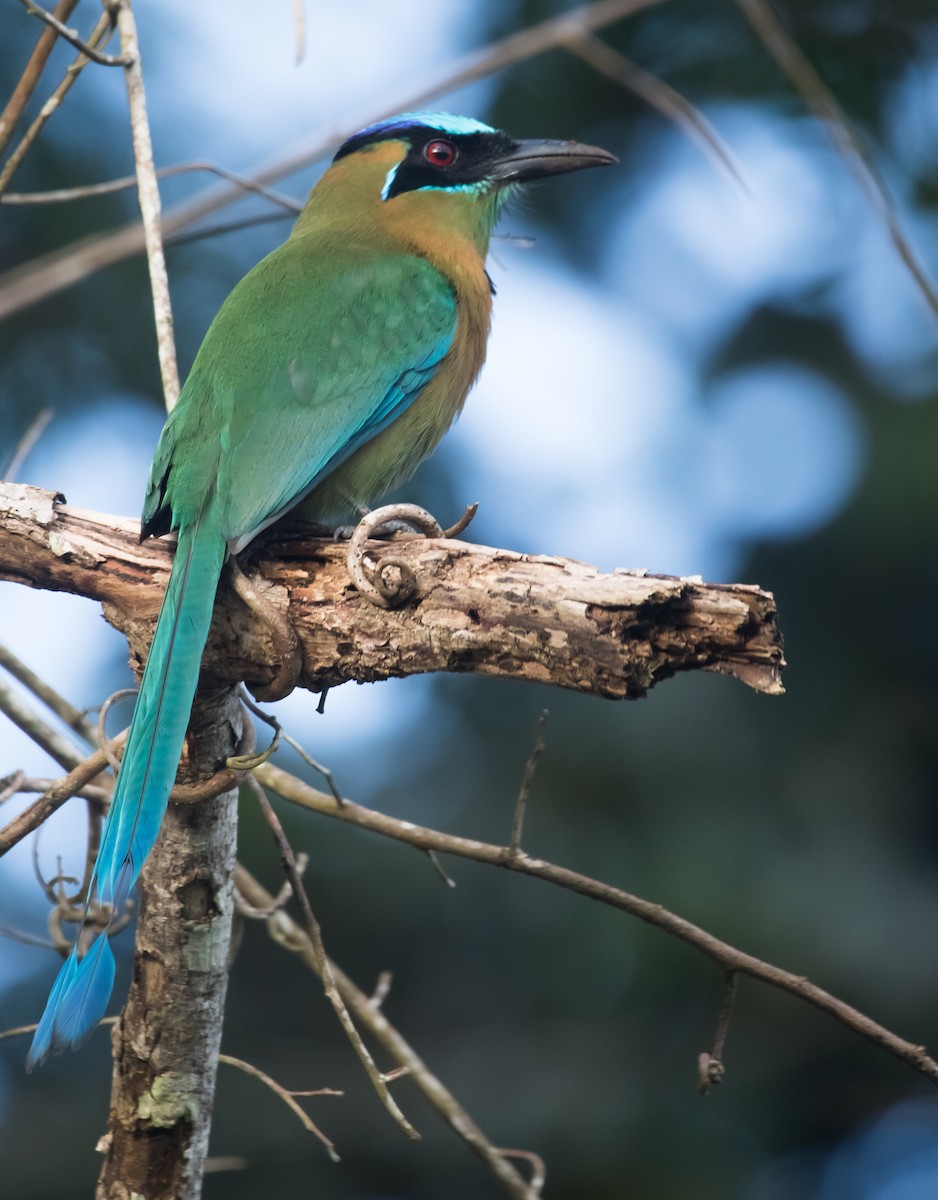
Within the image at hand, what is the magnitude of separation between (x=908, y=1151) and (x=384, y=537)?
4200 mm

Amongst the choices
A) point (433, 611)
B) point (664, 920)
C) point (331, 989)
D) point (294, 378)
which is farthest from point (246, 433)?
point (664, 920)

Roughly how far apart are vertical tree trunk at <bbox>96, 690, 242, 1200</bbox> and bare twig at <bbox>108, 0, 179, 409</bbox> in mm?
885

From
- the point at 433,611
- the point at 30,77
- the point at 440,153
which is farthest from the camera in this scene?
the point at 440,153

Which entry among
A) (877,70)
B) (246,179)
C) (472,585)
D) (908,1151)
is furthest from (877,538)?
(472,585)

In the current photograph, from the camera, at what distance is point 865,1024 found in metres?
2.10

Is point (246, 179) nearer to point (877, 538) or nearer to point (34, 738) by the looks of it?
point (34, 738)

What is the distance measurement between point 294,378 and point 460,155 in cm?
114

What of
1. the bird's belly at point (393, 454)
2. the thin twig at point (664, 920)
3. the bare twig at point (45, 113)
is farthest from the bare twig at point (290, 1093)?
the bare twig at point (45, 113)

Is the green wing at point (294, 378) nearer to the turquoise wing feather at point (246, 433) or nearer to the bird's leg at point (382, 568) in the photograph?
the turquoise wing feather at point (246, 433)

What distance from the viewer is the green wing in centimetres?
253

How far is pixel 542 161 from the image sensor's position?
11.8 ft

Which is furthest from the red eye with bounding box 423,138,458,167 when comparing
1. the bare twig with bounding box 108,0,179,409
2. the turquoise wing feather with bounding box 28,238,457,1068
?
the bare twig with bounding box 108,0,179,409

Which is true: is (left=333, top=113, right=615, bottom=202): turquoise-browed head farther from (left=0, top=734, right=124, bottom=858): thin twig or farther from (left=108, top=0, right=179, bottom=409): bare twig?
(left=0, top=734, right=124, bottom=858): thin twig

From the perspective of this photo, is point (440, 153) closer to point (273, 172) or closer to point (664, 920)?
point (273, 172)
